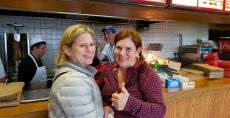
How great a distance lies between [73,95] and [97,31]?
322cm

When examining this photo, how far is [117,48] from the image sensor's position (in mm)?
1374

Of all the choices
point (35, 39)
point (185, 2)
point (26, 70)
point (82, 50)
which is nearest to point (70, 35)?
point (82, 50)

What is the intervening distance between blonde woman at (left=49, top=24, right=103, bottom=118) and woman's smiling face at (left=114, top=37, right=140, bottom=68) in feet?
0.58

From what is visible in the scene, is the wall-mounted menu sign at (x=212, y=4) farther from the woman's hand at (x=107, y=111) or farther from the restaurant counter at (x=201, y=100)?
the woman's hand at (x=107, y=111)

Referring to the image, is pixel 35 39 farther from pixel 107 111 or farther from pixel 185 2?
pixel 107 111

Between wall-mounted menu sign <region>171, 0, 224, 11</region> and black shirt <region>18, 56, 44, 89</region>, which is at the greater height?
wall-mounted menu sign <region>171, 0, 224, 11</region>

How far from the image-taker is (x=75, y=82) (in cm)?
112

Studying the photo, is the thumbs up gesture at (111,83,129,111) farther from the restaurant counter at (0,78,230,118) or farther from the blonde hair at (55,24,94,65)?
the restaurant counter at (0,78,230,118)

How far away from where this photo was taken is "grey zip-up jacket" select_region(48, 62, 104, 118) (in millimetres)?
1091

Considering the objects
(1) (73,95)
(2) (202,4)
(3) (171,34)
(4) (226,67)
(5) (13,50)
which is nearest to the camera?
(1) (73,95)

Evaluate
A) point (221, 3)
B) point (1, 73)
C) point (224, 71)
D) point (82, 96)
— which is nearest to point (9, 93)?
point (82, 96)

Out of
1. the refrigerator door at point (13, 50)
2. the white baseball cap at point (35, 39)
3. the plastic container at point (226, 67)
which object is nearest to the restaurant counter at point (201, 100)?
the plastic container at point (226, 67)

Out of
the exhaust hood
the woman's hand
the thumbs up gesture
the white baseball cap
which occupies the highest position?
the exhaust hood

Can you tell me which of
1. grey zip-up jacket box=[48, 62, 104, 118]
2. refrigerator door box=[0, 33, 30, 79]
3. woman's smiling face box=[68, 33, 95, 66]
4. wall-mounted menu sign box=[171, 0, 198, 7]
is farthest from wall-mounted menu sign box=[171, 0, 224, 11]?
refrigerator door box=[0, 33, 30, 79]
